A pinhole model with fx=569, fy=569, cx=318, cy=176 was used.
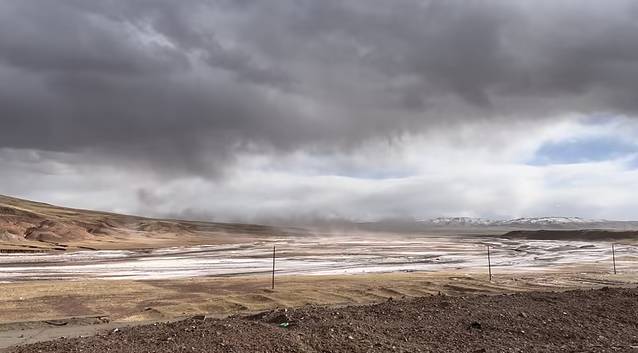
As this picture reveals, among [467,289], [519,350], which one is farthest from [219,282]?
[519,350]

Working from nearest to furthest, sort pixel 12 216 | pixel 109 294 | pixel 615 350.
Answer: pixel 615 350 → pixel 109 294 → pixel 12 216

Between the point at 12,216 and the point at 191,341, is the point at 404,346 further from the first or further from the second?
the point at 12,216

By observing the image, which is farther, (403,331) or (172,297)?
(172,297)

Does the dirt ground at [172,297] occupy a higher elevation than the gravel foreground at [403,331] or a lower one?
lower

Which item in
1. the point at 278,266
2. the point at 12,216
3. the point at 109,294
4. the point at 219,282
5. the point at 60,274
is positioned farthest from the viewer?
the point at 12,216

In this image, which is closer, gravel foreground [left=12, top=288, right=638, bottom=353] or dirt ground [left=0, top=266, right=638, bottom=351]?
gravel foreground [left=12, top=288, right=638, bottom=353]

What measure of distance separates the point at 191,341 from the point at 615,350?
8.46 metres

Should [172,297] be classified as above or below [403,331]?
below

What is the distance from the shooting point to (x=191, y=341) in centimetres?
1160

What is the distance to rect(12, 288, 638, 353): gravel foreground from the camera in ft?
37.6

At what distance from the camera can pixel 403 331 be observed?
13.0 metres

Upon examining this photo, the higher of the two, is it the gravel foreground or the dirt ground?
the gravel foreground

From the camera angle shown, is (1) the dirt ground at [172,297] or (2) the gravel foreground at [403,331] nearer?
(2) the gravel foreground at [403,331]

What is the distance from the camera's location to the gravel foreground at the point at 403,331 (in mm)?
11453
